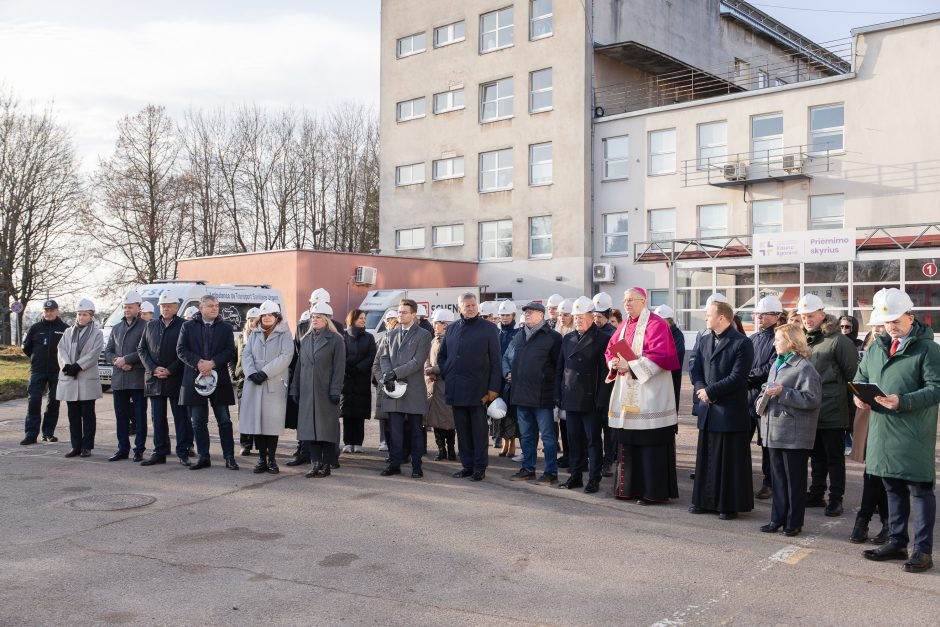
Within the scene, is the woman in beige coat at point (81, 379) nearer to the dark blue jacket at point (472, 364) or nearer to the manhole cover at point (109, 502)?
the manhole cover at point (109, 502)

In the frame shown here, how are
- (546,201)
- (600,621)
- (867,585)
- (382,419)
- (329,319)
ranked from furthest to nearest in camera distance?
1. (546,201)
2. (382,419)
3. (329,319)
4. (867,585)
5. (600,621)

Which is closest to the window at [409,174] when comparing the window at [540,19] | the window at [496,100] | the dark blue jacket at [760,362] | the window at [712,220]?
the window at [496,100]

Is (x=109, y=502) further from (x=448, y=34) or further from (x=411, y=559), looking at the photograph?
(x=448, y=34)

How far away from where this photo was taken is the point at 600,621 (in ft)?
16.6

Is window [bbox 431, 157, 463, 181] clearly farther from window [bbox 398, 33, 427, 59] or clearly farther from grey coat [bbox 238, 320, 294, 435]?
grey coat [bbox 238, 320, 294, 435]

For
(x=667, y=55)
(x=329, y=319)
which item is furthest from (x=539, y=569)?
(x=667, y=55)

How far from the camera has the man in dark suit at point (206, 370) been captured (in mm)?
10062

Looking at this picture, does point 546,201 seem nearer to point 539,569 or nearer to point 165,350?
point 165,350

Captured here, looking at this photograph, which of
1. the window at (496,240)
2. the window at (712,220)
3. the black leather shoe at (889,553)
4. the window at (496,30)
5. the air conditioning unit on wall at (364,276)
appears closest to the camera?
the black leather shoe at (889,553)

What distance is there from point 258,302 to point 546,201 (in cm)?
1623

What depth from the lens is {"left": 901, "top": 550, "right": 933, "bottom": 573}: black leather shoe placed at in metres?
6.12

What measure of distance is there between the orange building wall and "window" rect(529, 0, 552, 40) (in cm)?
983

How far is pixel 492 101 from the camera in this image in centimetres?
3606

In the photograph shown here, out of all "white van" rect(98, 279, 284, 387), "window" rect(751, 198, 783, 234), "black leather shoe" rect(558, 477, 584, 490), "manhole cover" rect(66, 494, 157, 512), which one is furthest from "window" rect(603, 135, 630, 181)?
"manhole cover" rect(66, 494, 157, 512)
